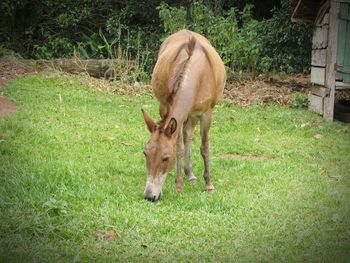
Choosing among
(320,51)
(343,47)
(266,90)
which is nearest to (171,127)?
(343,47)

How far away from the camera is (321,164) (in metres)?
7.77

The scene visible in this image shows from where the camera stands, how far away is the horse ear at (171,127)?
5.64m

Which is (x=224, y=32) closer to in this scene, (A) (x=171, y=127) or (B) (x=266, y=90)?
(B) (x=266, y=90)

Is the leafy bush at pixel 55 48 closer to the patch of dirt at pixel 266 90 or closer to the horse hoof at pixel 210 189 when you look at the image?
the patch of dirt at pixel 266 90

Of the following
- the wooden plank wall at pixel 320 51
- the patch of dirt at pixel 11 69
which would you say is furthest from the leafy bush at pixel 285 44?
the patch of dirt at pixel 11 69

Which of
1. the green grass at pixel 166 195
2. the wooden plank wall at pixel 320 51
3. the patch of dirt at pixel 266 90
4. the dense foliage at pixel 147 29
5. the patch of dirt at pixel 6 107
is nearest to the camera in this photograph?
the green grass at pixel 166 195

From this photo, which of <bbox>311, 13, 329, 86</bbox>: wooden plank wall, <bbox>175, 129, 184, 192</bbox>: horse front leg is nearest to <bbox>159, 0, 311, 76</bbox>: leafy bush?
<bbox>311, 13, 329, 86</bbox>: wooden plank wall

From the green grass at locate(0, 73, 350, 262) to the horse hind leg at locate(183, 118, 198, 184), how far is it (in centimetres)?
26

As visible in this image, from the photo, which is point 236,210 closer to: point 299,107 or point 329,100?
point 329,100

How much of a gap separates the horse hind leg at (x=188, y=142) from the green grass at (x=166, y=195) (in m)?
0.26

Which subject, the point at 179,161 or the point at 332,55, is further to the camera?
the point at 332,55

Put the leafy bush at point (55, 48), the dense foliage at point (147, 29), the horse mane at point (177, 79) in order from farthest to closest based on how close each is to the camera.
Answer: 1. the leafy bush at point (55, 48)
2. the dense foliage at point (147, 29)
3. the horse mane at point (177, 79)

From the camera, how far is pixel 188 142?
695cm

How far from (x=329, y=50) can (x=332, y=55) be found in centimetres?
16
